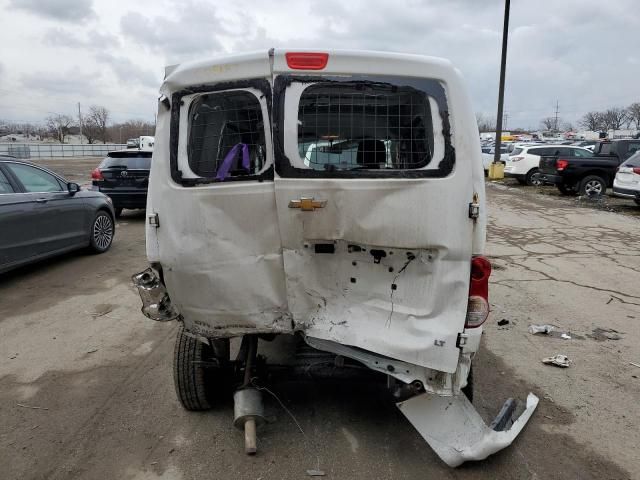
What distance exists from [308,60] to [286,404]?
2.36 metres

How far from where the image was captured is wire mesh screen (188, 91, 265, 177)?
108 inches

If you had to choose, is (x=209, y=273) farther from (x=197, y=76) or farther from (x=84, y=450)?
(x=84, y=450)

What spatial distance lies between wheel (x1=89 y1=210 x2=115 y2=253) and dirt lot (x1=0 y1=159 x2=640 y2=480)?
5.85 feet

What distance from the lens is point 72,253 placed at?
8391 millimetres

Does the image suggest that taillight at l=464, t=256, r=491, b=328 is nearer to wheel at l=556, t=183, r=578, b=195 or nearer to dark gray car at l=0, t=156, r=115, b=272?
dark gray car at l=0, t=156, r=115, b=272

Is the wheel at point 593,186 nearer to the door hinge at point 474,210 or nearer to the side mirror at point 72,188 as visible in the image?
the side mirror at point 72,188

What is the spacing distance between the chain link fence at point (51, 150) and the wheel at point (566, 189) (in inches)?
1688

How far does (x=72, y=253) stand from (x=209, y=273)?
21.5 ft

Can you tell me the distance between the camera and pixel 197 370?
338cm

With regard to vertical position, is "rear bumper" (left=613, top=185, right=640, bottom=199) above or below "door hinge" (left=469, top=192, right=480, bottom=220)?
below

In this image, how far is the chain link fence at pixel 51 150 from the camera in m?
46.2

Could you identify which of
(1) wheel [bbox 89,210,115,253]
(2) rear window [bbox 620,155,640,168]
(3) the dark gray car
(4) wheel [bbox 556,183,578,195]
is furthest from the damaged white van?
(4) wheel [bbox 556,183,578,195]

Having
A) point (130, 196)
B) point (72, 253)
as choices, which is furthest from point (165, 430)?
point (130, 196)

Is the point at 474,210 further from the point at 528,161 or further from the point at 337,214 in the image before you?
the point at 528,161
